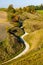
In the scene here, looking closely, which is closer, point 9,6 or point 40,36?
point 40,36

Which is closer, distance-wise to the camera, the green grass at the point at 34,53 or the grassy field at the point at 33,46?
the green grass at the point at 34,53

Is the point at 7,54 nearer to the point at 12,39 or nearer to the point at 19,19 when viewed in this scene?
the point at 12,39

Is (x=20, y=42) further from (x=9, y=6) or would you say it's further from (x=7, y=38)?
(x=9, y=6)

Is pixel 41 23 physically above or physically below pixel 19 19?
below

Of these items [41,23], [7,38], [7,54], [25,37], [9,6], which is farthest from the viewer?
[9,6]

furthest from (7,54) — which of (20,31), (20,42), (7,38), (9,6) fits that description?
(9,6)

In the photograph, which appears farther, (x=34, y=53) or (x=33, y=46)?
(x=33, y=46)

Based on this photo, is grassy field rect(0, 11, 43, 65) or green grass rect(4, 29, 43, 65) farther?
grassy field rect(0, 11, 43, 65)

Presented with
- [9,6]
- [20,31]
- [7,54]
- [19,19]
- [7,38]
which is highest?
[9,6]

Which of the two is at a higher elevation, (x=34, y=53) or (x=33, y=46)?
(x=33, y=46)

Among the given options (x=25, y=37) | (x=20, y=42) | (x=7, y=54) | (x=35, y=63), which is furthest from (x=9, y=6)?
(x=35, y=63)

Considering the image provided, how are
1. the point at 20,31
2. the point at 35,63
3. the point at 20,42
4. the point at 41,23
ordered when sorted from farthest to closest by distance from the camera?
1. the point at 41,23
2. the point at 20,31
3. the point at 20,42
4. the point at 35,63
